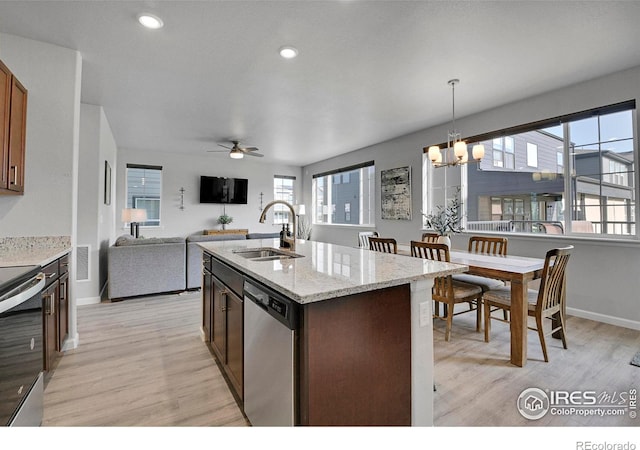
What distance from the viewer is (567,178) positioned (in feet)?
11.9

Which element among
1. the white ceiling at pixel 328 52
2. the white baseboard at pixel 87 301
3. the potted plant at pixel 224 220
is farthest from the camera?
the potted plant at pixel 224 220

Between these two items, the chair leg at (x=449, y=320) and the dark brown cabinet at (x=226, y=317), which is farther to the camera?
the chair leg at (x=449, y=320)

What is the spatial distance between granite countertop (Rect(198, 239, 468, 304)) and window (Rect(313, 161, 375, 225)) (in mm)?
4710

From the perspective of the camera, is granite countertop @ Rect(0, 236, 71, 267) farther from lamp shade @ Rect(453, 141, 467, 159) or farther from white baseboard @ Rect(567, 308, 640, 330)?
white baseboard @ Rect(567, 308, 640, 330)

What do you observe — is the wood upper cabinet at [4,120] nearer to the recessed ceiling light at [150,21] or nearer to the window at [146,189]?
the recessed ceiling light at [150,21]

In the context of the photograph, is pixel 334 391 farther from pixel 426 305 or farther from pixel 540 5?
pixel 540 5

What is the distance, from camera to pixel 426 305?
151 centimetres

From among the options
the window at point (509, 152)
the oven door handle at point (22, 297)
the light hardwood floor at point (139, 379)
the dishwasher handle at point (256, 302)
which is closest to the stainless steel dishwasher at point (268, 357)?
the dishwasher handle at point (256, 302)

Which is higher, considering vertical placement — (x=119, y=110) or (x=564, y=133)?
(x=119, y=110)

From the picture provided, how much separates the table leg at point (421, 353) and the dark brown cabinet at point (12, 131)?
9.41 ft

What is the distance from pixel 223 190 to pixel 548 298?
22.3 feet

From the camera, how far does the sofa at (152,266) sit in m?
4.07

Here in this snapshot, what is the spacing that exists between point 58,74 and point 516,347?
14.4ft
